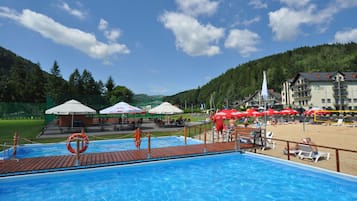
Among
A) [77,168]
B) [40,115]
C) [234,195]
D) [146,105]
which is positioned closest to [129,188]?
[77,168]

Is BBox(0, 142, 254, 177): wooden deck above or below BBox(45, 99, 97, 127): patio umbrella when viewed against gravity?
below

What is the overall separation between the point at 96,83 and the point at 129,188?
6845 centimetres

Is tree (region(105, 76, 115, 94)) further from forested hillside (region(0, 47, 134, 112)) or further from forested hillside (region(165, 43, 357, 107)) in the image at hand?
forested hillside (region(165, 43, 357, 107))

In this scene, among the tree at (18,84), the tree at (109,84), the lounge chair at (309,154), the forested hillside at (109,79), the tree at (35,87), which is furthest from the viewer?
the tree at (109,84)

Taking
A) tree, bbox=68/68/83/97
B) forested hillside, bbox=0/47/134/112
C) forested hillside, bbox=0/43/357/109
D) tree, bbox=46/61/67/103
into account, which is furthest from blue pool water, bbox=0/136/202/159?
tree, bbox=68/68/83/97

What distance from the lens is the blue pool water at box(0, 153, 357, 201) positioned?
6.07m

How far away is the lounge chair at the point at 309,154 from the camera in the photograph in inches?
333

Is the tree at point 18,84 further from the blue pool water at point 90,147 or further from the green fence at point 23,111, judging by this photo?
the blue pool water at point 90,147

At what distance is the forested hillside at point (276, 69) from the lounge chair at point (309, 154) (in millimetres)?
73068

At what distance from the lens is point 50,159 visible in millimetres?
8398

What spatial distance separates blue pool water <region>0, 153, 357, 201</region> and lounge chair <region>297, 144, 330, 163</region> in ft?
4.12

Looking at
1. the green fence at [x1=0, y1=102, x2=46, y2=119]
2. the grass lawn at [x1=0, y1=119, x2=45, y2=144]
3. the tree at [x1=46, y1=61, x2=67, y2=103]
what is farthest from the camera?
the tree at [x1=46, y1=61, x2=67, y2=103]

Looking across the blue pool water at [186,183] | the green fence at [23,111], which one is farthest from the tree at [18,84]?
the blue pool water at [186,183]

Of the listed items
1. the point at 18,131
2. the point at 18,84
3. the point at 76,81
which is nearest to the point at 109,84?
the point at 76,81
